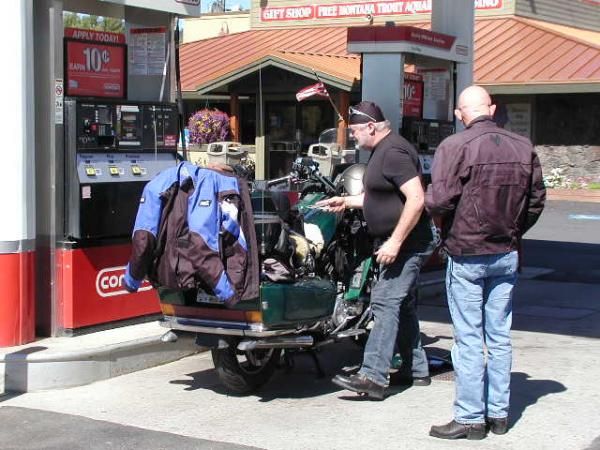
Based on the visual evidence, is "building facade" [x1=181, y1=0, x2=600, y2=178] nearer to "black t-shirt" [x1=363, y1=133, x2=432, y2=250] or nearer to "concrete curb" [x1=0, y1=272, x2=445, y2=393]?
"concrete curb" [x1=0, y1=272, x2=445, y2=393]

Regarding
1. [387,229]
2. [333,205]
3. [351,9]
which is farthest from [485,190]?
[351,9]

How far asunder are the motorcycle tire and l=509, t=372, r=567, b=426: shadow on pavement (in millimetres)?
1700

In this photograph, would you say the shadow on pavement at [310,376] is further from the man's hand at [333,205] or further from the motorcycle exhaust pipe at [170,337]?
the man's hand at [333,205]

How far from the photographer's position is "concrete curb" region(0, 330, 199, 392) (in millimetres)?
6652

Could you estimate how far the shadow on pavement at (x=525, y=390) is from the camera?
20.1 ft

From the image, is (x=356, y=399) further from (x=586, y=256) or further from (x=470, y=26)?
(x=586, y=256)

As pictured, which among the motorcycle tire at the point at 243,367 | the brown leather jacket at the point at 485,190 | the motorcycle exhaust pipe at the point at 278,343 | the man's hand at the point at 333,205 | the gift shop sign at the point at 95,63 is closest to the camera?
the brown leather jacket at the point at 485,190

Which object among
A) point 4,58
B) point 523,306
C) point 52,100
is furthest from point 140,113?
point 523,306

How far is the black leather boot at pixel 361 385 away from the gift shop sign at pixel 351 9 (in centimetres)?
1983

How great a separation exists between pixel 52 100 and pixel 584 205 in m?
17.6

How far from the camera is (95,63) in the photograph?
7.77m

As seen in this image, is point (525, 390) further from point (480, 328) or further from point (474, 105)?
point (474, 105)

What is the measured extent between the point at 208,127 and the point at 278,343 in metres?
19.4

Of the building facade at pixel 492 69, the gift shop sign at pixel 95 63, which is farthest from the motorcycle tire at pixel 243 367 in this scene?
the building facade at pixel 492 69
